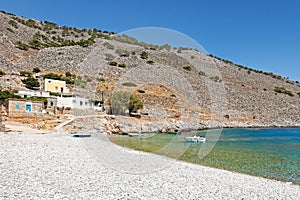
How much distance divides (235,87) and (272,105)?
9293mm

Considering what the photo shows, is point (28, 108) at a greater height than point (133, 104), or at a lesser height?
lesser

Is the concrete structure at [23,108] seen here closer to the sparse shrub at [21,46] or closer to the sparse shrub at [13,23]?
the sparse shrub at [21,46]

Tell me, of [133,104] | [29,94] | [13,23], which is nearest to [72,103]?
[29,94]

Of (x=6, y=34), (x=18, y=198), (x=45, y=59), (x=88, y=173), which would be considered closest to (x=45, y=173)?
(x=88, y=173)

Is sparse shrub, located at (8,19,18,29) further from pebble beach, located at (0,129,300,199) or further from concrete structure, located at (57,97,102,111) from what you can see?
pebble beach, located at (0,129,300,199)

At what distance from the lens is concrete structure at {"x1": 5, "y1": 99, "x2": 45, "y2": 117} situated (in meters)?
24.9

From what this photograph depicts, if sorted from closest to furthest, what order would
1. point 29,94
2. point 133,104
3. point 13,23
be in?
point 133,104 < point 29,94 < point 13,23

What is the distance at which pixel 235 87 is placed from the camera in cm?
6475

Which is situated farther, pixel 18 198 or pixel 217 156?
pixel 217 156

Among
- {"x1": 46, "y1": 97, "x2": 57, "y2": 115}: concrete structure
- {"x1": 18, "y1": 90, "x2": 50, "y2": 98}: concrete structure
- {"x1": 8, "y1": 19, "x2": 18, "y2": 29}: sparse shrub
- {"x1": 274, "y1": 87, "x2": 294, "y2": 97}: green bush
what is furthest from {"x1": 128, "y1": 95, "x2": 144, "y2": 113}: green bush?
{"x1": 8, "y1": 19, "x2": 18, "y2": 29}: sparse shrub

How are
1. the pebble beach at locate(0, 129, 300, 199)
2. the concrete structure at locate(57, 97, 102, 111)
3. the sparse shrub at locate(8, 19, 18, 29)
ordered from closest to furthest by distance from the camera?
the pebble beach at locate(0, 129, 300, 199) → the concrete structure at locate(57, 97, 102, 111) → the sparse shrub at locate(8, 19, 18, 29)

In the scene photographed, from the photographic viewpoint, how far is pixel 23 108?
83.7 feet

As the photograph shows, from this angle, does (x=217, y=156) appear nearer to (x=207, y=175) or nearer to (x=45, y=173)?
(x=207, y=175)

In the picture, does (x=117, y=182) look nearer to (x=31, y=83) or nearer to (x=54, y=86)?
(x=54, y=86)
